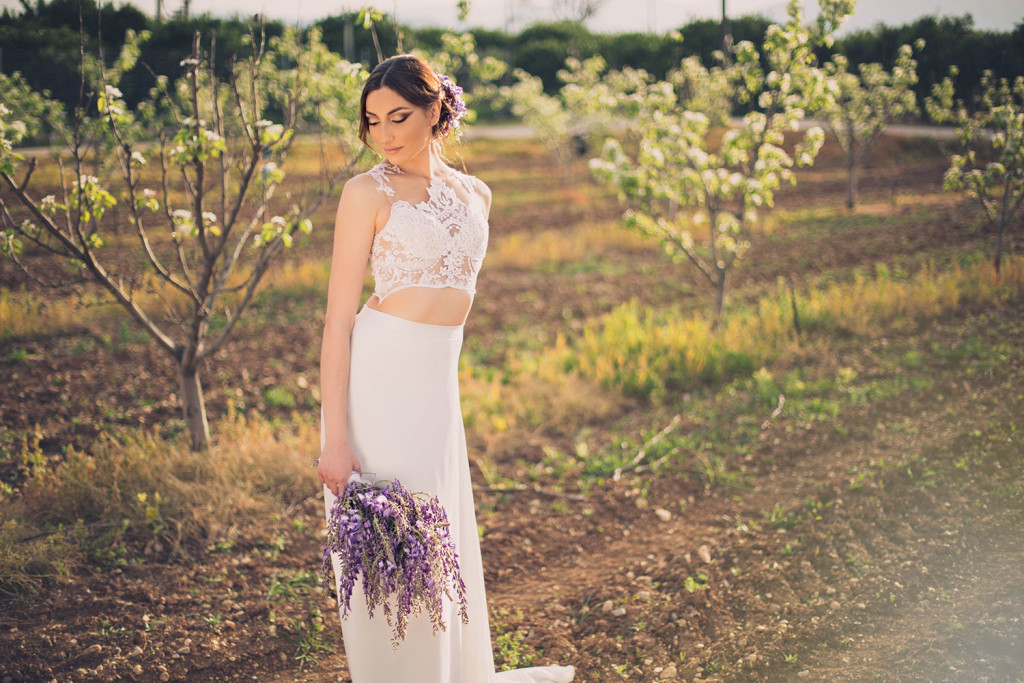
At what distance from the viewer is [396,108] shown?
2262mm

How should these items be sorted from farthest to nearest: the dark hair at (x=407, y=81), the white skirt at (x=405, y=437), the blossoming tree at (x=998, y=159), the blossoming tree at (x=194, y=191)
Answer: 1. the blossoming tree at (x=998, y=159)
2. the blossoming tree at (x=194, y=191)
3. the white skirt at (x=405, y=437)
4. the dark hair at (x=407, y=81)

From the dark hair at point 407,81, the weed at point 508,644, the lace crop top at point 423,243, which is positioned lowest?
the weed at point 508,644

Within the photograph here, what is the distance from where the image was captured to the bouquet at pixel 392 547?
2.08m

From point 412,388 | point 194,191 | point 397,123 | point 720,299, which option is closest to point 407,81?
point 397,123

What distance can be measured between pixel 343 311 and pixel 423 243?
353 mm

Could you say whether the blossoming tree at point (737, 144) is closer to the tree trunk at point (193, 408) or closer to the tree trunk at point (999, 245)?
the tree trunk at point (999, 245)

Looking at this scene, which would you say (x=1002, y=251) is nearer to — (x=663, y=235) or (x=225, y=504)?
(x=663, y=235)

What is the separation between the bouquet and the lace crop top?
680mm

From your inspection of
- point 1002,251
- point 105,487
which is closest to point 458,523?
point 105,487

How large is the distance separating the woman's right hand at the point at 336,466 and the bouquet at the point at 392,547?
0.07m

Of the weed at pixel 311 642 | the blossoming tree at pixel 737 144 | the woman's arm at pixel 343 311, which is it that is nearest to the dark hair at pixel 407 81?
the woman's arm at pixel 343 311

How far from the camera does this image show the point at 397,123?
2.30 m

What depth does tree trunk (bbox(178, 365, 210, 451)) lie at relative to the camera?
438 centimetres

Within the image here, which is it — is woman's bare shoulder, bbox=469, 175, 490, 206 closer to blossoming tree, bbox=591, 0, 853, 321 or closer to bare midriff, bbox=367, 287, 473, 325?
bare midriff, bbox=367, 287, 473, 325
